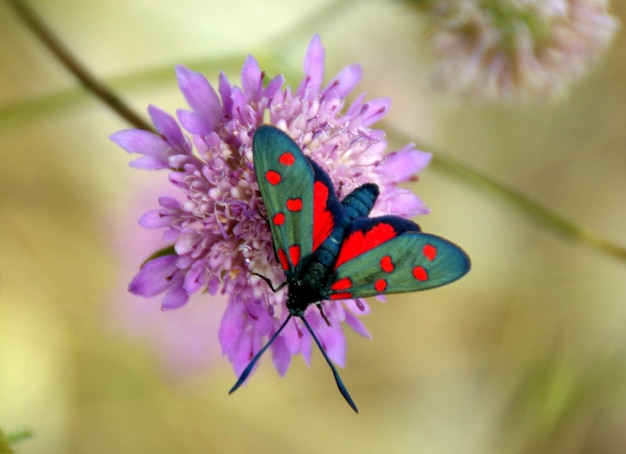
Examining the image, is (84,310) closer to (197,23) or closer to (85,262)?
(85,262)

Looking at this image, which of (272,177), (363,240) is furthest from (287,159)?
(363,240)

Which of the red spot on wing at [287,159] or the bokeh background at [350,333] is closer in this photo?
the red spot on wing at [287,159]

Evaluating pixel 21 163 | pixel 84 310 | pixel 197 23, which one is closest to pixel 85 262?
pixel 84 310

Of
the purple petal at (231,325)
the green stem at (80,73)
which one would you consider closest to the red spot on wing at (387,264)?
the purple petal at (231,325)

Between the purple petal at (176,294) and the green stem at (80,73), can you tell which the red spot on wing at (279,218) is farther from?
the green stem at (80,73)

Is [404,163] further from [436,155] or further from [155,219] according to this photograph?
[155,219]

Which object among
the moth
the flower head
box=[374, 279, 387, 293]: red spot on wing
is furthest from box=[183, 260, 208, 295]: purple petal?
the flower head
